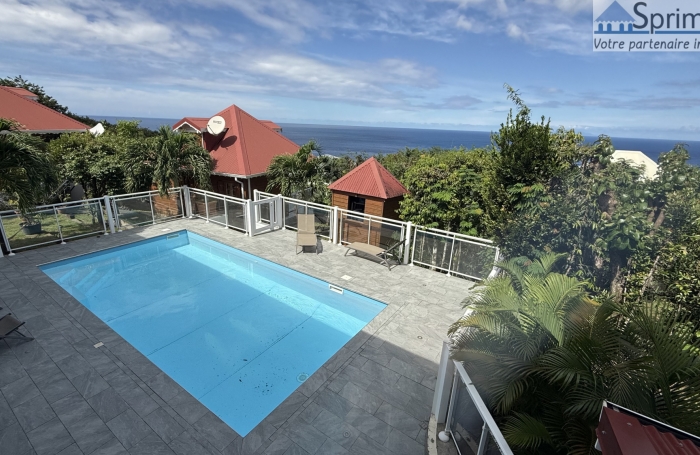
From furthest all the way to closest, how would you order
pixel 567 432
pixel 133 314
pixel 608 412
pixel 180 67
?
pixel 180 67 → pixel 133 314 → pixel 567 432 → pixel 608 412

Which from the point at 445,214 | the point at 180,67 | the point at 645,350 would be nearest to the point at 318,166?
the point at 445,214

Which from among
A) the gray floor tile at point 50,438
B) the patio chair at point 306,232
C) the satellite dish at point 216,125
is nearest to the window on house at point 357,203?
the patio chair at point 306,232

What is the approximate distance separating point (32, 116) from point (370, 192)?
20.8 metres

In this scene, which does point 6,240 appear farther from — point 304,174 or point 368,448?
point 368,448

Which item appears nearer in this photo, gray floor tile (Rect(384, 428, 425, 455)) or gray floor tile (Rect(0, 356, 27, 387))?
gray floor tile (Rect(384, 428, 425, 455))

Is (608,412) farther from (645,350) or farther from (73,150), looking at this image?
(73,150)

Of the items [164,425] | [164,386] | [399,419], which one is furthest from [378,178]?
[164,425]

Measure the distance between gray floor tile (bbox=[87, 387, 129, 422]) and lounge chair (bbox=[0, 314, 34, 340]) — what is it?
7.82 ft

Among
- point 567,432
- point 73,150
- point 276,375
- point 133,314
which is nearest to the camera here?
point 567,432

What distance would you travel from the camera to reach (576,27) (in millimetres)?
8438

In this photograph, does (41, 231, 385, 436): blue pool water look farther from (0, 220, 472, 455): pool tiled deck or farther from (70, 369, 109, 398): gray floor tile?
(70, 369, 109, 398): gray floor tile

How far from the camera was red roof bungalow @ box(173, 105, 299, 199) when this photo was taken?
16.9 meters

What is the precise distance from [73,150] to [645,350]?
19507mm

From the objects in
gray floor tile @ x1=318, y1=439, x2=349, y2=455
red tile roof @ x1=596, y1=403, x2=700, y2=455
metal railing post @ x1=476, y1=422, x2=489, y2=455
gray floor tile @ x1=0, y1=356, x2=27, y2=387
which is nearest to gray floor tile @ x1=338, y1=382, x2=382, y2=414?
gray floor tile @ x1=318, y1=439, x2=349, y2=455
